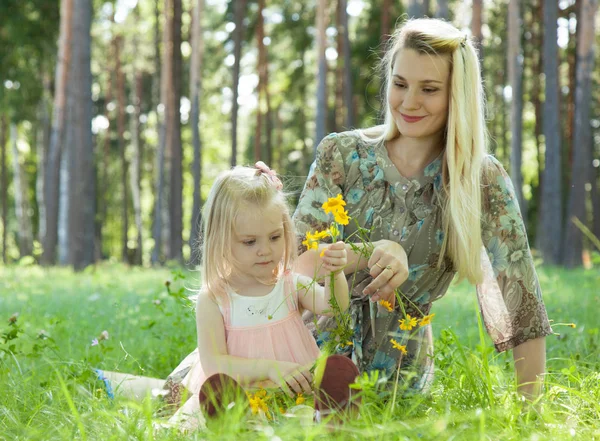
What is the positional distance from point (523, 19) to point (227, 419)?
81.7ft

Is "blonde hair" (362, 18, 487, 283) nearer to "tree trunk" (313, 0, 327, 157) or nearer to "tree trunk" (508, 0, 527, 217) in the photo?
"tree trunk" (313, 0, 327, 157)

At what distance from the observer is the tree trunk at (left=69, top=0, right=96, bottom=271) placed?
12578 mm

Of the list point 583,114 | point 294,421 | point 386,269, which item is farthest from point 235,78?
point 294,421

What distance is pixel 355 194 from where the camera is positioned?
11.3ft

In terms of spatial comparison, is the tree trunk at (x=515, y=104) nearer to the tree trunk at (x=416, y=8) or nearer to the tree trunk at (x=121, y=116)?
the tree trunk at (x=416, y=8)

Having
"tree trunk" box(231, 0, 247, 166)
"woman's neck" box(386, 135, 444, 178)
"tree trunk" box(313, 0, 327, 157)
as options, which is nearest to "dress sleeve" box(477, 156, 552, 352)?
"woman's neck" box(386, 135, 444, 178)

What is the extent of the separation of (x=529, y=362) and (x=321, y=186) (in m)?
1.18

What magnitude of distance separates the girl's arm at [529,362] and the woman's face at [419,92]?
100 centimetres

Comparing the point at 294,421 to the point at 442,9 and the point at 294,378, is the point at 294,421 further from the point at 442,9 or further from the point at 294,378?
the point at 442,9

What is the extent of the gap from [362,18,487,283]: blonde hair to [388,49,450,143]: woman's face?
32 millimetres

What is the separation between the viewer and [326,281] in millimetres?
2902

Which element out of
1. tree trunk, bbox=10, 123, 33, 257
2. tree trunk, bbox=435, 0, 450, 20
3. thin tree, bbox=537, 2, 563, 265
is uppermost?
tree trunk, bbox=435, 0, 450, 20

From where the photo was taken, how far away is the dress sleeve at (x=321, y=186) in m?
3.36

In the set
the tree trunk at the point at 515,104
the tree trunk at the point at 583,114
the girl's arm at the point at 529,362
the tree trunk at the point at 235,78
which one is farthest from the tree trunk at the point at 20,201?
the girl's arm at the point at 529,362
